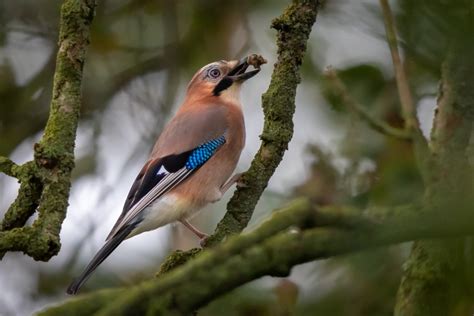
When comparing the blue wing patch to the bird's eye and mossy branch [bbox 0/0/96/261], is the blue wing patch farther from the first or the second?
mossy branch [bbox 0/0/96/261]

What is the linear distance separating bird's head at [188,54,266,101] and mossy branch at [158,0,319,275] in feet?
7.33

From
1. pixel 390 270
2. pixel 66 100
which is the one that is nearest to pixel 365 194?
pixel 390 270

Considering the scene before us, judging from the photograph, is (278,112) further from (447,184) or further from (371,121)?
(447,184)

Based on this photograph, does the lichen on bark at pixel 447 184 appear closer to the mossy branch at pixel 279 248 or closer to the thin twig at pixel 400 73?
the thin twig at pixel 400 73

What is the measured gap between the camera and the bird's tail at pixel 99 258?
5180 mm

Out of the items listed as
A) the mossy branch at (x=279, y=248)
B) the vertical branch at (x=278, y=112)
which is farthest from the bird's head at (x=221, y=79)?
the mossy branch at (x=279, y=248)

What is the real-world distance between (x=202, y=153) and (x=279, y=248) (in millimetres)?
4706

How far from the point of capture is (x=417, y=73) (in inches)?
229

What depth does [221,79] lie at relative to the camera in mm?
7820

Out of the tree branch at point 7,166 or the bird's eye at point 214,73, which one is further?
the bird's eye at point 214,73

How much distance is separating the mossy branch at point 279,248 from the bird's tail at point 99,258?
9.05ft

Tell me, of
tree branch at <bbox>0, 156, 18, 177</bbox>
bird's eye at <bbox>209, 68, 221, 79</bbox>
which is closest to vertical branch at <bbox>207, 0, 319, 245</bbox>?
tree branch at <bbox>0, 156, 18, 177</bbox>

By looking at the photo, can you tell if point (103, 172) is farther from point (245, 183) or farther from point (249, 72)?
point (245, 183)

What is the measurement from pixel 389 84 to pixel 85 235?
2.71m
